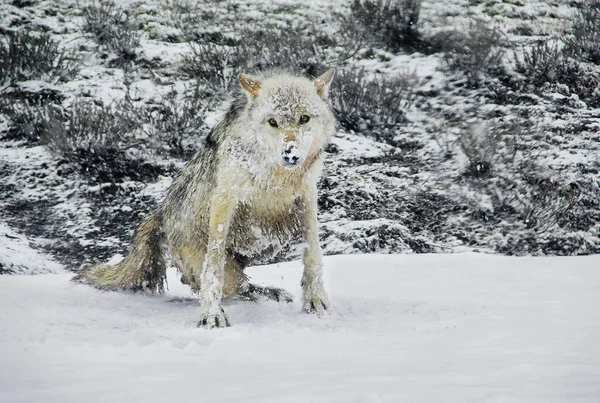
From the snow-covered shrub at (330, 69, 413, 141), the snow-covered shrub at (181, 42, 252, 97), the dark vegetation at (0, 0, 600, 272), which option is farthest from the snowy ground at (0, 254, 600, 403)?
the snow-covered shrub at (181, 42, 252, 97)

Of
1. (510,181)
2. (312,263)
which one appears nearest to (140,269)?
(312,263)

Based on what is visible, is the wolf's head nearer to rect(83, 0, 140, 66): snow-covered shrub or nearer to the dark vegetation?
the dark vegetation

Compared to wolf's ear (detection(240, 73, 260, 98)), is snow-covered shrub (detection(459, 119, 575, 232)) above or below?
below

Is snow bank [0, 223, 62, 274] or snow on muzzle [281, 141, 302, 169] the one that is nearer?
snow on muzzle [281, 141, 302, 169]

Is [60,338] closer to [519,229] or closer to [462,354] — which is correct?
[462,354]

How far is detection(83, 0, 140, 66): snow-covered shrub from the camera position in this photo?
8867mm

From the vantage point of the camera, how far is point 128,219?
6645 millimetres

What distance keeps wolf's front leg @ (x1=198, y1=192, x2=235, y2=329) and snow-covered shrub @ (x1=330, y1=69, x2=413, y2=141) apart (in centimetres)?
452

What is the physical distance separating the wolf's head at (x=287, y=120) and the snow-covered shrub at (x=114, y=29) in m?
5.63

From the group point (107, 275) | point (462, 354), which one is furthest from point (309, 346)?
point (107, 275)

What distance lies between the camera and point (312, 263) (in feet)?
13.0

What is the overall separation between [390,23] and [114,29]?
14.6 feet

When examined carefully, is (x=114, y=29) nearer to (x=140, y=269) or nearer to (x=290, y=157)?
(x=140, y=269)

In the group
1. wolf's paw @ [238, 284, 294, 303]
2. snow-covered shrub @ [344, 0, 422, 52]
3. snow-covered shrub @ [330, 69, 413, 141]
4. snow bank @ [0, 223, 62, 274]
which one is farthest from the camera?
snow-covered shrub @ [344, 0, 422, 52]
